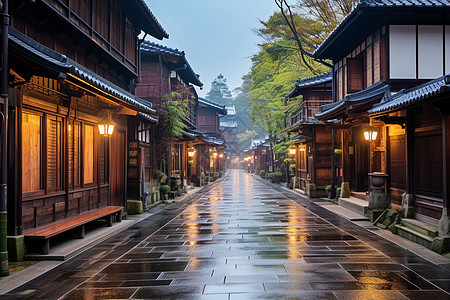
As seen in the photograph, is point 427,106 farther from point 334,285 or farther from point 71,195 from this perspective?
point 71,195

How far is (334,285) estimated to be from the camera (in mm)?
7430

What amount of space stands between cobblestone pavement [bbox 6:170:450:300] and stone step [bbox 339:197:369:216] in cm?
258

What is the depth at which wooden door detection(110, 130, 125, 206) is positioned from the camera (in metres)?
17.1

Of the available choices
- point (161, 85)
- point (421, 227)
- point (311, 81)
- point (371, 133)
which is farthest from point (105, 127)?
point (311, 81)

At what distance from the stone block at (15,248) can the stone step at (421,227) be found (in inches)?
430

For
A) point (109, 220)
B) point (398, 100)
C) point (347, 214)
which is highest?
point (398, 100)

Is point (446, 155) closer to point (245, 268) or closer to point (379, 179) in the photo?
point (379, 179)

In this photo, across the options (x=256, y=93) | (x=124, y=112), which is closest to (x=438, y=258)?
(x=124, y=112)

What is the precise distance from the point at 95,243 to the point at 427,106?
11.1m

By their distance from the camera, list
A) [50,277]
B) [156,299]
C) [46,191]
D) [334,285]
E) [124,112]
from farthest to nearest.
Result: [124,112] < [46,191] < [50,277] < [334,285] < [156,299]

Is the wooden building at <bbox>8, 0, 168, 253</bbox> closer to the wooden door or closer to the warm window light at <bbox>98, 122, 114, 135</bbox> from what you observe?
the wooden door

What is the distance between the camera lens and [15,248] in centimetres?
927

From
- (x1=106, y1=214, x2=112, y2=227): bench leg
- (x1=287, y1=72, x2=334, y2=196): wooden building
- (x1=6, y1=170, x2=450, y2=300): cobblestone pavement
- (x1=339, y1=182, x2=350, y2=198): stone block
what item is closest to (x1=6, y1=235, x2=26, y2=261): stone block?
(x1=6, y1=170, x2=450, y2=300): cobblestone pavement

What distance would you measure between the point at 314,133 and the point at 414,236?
16.7 m
